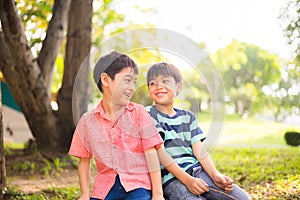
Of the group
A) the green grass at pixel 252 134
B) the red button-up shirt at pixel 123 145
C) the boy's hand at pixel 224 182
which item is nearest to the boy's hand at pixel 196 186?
the boy's hand at pixel 224 182

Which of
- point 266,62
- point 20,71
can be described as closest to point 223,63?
point 266,62

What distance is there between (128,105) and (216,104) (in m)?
0.48

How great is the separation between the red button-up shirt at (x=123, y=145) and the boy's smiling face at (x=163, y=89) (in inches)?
4.8

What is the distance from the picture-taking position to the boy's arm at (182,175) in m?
2.36

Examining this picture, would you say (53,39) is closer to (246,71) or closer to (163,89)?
(163,89)

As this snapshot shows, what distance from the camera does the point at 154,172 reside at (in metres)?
2.31

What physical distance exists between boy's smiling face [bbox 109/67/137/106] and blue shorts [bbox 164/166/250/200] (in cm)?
50

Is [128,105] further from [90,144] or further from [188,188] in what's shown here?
[188,188]

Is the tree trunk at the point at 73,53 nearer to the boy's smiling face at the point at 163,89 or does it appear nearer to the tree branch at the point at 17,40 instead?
the tree branch at the point at 17,40

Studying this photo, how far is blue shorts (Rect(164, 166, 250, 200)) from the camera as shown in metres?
2.38

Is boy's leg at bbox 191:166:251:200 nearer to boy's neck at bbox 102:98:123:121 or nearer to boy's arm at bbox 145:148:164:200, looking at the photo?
boy's arm at bbox 145:148:164:200

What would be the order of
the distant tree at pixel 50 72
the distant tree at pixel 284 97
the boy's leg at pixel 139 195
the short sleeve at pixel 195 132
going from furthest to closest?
1. the distant tree at pixel 284 97
2. the distant tree at pixel 50 72
3. the short sleeve at pixel 195 132
4. the boy's leg at pixel 139 195

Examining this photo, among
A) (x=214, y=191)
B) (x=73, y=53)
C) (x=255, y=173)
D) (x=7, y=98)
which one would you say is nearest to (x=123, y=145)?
(x=214, y=191)

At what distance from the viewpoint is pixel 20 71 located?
508cm
